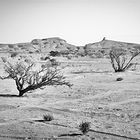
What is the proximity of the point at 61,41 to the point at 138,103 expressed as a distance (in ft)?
542

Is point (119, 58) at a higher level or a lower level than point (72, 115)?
higher

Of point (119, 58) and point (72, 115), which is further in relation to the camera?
point (119, 58)

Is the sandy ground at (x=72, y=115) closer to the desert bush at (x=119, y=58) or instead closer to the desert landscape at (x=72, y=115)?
the desert landscape at (x=72, y=115)

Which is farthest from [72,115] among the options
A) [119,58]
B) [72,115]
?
[119,58]

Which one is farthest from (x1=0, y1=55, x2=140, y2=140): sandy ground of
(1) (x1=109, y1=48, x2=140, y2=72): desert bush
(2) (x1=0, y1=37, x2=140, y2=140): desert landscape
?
(1) (x1=109, y1=48, x2=140, y2=72): desert bush

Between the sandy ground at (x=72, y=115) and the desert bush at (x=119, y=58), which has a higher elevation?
the desert bush at (x=119, y=58)

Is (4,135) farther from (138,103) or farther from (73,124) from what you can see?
(138,103)

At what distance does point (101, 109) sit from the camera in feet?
39.5

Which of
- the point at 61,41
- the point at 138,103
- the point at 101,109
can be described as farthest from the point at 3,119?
the point at 61,41

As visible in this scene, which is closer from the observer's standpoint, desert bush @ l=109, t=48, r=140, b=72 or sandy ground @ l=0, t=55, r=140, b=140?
sandy ground @ l=0, t=55, r=140, b=140

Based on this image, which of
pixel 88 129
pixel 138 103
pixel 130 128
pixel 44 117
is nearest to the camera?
pixel 88 129

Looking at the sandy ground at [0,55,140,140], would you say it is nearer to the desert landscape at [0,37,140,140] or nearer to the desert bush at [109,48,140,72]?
the desert landscape at [0,37,140,140]

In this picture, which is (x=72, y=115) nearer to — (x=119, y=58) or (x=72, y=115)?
(x=72, y=115)

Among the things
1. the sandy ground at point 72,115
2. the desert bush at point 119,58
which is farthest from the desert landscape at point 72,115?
the desert bush at point 119,58
